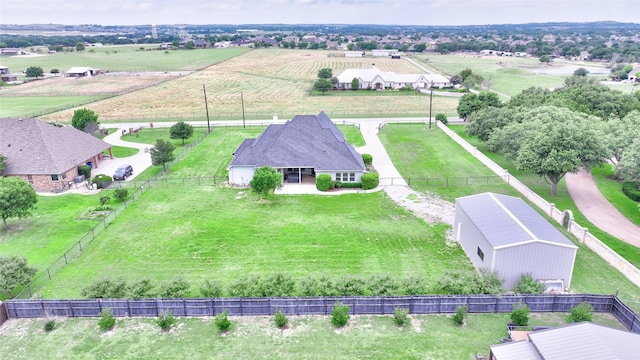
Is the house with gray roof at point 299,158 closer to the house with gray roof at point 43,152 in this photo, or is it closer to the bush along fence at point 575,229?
the bush along fence at point 575,229

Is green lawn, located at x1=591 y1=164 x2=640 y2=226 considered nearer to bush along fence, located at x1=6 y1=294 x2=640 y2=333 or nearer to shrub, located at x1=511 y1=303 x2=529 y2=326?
bush along fence, located at x1=6 y1=294 x2=640 y2=333

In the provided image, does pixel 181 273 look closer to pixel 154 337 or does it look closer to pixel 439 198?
pixel 154 337

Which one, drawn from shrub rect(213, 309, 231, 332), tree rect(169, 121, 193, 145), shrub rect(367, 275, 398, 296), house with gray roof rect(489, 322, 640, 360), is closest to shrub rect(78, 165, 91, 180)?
tree rect(169, 121, 193, 145)

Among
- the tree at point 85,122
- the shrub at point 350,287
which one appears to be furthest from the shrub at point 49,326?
the tree at point 85,122

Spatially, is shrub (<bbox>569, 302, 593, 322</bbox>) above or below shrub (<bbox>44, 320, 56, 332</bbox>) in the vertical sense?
above

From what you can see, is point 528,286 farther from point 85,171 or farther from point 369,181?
point 85,171

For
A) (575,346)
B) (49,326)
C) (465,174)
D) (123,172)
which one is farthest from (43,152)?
(575,346)
